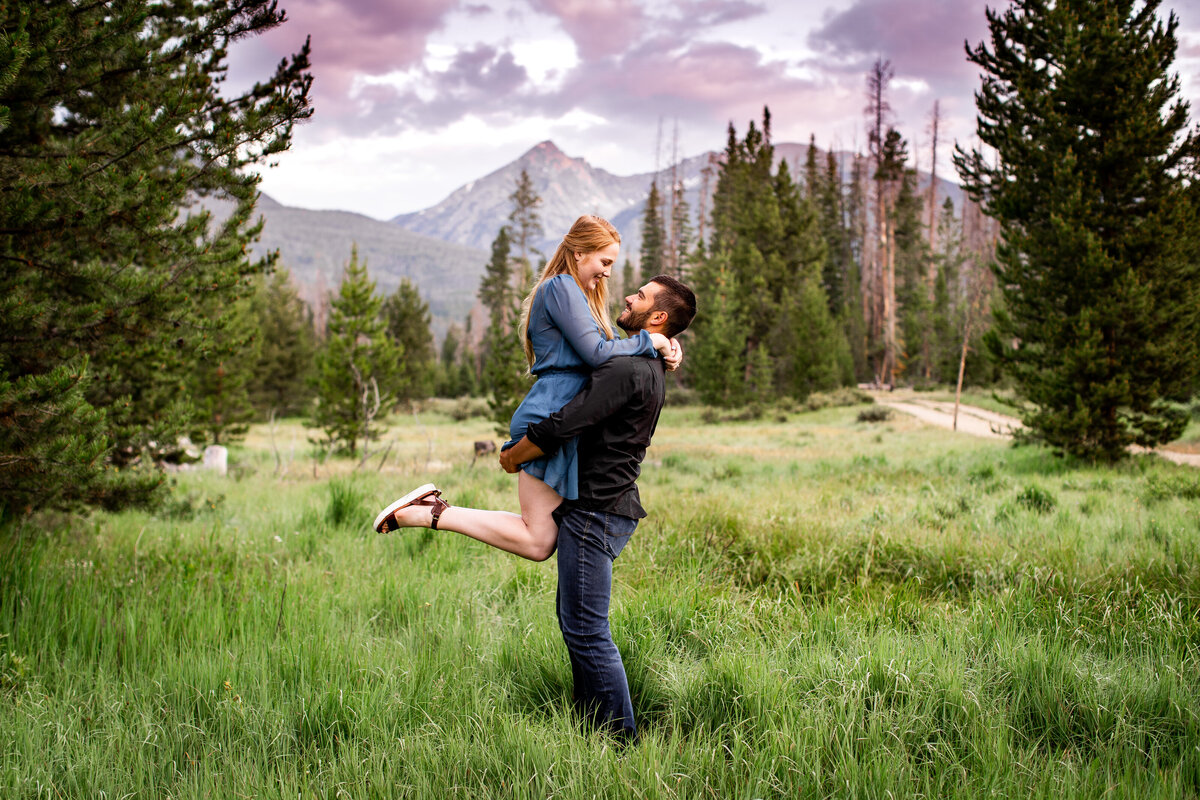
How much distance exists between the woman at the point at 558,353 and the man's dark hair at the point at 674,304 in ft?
0.31

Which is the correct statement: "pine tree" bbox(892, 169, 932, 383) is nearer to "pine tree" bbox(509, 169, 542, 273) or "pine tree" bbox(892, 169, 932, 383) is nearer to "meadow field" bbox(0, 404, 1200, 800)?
"pine tree" bbox(509, 169, 542, 273)

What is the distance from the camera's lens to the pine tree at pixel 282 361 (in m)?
36.6

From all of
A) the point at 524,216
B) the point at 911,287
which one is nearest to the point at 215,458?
the point at 524,216

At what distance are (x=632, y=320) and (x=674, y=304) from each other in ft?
0.67

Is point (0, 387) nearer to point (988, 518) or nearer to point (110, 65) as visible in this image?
point (110, 65)

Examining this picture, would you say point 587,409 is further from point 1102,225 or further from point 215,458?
point 215,458

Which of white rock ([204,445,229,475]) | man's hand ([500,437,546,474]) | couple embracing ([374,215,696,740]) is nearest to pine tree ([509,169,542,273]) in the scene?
white rock ([204,445,229,475])

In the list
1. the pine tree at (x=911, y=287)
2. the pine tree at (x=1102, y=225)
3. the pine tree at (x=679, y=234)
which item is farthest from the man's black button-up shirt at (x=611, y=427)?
the pine tree at (x=679, y=234)

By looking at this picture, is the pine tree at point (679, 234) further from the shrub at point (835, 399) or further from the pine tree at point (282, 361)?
the pine tree at point (282, 361)

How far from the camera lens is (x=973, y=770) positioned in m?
2.33

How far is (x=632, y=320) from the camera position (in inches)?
117

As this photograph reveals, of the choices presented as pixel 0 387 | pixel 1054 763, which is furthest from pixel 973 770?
pixel 0 387

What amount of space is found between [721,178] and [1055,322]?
128 ft

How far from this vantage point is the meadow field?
233 cm
